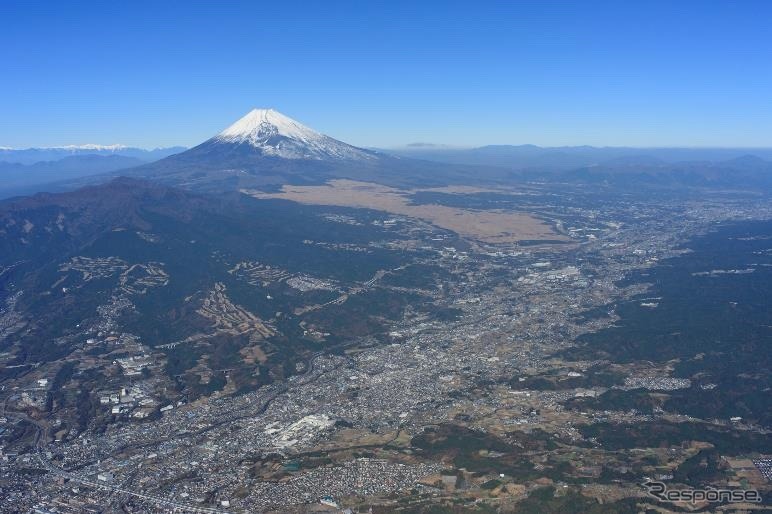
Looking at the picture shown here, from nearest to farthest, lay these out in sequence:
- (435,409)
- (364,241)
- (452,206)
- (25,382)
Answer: (435,409), (25,382), (364,241), (452,206)

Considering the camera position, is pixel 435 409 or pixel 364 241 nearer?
pixel 435 409

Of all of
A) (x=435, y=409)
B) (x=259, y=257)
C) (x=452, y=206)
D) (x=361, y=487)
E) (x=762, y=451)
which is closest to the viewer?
(x=361, y=487)

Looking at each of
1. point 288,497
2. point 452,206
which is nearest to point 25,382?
point 288,497

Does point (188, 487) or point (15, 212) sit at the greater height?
point (15, 212)

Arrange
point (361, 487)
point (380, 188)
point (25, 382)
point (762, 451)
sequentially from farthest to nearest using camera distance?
point (380, 188), point (25, 382), point (762, 451), point (361, 487)

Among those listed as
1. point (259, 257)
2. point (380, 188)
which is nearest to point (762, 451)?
point (259, 257)

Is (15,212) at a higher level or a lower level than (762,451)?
higher

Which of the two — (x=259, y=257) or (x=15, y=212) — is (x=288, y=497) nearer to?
(x=259, y=257)

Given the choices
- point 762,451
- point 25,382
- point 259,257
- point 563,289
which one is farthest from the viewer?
point 259,257

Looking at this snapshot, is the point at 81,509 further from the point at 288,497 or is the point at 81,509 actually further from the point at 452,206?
the point at 452,206
